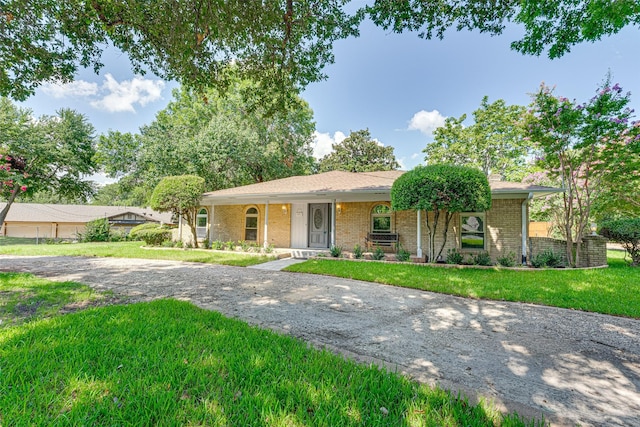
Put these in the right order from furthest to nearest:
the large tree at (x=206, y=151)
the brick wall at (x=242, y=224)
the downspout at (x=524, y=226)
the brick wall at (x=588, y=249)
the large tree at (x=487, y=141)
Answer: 1. the large tree at (x=487, y=141)
2. the large tree at (x=206, y=151)
3. the brick wall at (x=242, y=224)
4. the downspout at (x=524, y=226)
5. the brick wall at (x=588, y=249)

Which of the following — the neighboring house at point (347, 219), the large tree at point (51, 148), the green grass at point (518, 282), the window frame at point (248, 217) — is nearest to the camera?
the green grass at point (518, 282)

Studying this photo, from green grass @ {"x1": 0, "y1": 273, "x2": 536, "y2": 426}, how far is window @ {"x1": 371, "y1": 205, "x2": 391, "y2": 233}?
9.29 meters

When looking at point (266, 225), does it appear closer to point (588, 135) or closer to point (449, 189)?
point (449, 189)

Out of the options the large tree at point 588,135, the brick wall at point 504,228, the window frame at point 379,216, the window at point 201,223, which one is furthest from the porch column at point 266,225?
the large tree at point 588,135

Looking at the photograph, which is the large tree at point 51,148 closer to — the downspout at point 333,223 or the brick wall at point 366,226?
the brick wall at point 366,226

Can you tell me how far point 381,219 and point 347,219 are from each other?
150cm

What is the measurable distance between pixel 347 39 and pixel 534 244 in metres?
9.41

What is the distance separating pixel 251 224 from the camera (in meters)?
14.6

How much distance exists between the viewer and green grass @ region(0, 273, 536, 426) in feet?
6.12

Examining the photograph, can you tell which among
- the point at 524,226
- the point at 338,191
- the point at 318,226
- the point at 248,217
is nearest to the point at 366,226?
the point at 338,191

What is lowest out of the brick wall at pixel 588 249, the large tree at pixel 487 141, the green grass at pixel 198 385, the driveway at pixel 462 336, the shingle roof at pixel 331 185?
the driveway at pixel 462 336

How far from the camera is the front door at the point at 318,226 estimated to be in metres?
13.2

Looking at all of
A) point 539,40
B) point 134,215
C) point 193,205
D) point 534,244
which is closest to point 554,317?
Result: point 539,40

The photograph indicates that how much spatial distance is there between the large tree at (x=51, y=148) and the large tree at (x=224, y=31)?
13.4 m
